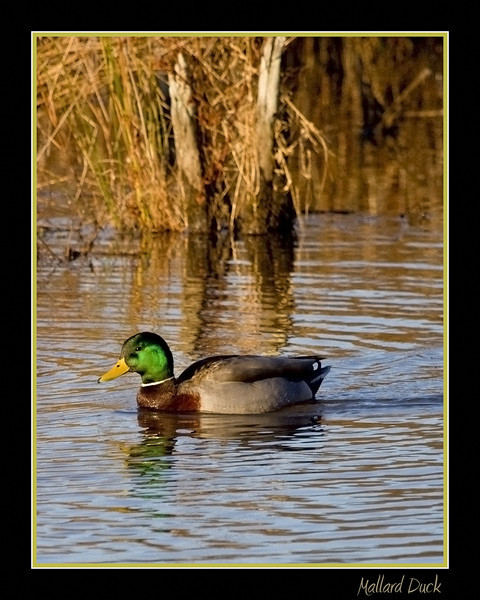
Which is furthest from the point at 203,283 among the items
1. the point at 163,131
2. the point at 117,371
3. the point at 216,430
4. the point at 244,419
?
the point at 216,430

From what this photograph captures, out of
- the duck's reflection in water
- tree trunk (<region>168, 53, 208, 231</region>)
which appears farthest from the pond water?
tree trunk (<region>168, 53, 208, 231</region>)

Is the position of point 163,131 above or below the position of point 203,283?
above

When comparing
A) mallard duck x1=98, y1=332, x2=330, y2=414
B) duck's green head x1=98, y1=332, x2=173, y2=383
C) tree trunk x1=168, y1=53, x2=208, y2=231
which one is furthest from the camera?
tree trunk x1=168, y1=53, x2=208, y2=231

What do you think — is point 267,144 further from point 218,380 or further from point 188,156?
point 218,380

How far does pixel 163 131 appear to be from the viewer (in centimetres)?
1541

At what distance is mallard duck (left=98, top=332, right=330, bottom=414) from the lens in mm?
9445

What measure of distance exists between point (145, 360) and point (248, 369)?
740 mm

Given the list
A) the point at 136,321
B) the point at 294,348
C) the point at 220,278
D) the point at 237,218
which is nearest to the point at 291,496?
the point at 294,348

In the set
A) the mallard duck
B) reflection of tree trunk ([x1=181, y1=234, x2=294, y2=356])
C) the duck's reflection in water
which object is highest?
reflection of tree trunk ([x1=181, y1=234, x2=294, y2=356])

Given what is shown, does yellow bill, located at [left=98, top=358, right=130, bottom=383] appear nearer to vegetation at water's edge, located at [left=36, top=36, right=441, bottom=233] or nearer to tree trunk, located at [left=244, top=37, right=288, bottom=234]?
vegetation at water's edge, located at [left=36, top=36, right=441, bottom=233]

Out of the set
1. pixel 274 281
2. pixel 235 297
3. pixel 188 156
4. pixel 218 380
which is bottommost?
pixel 218 380

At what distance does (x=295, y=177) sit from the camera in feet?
65.6

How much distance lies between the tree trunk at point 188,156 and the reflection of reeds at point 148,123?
0.20ft

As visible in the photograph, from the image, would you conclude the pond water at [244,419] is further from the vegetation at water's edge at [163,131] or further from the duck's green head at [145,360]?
the vegetation at water's edge at [163,131]
